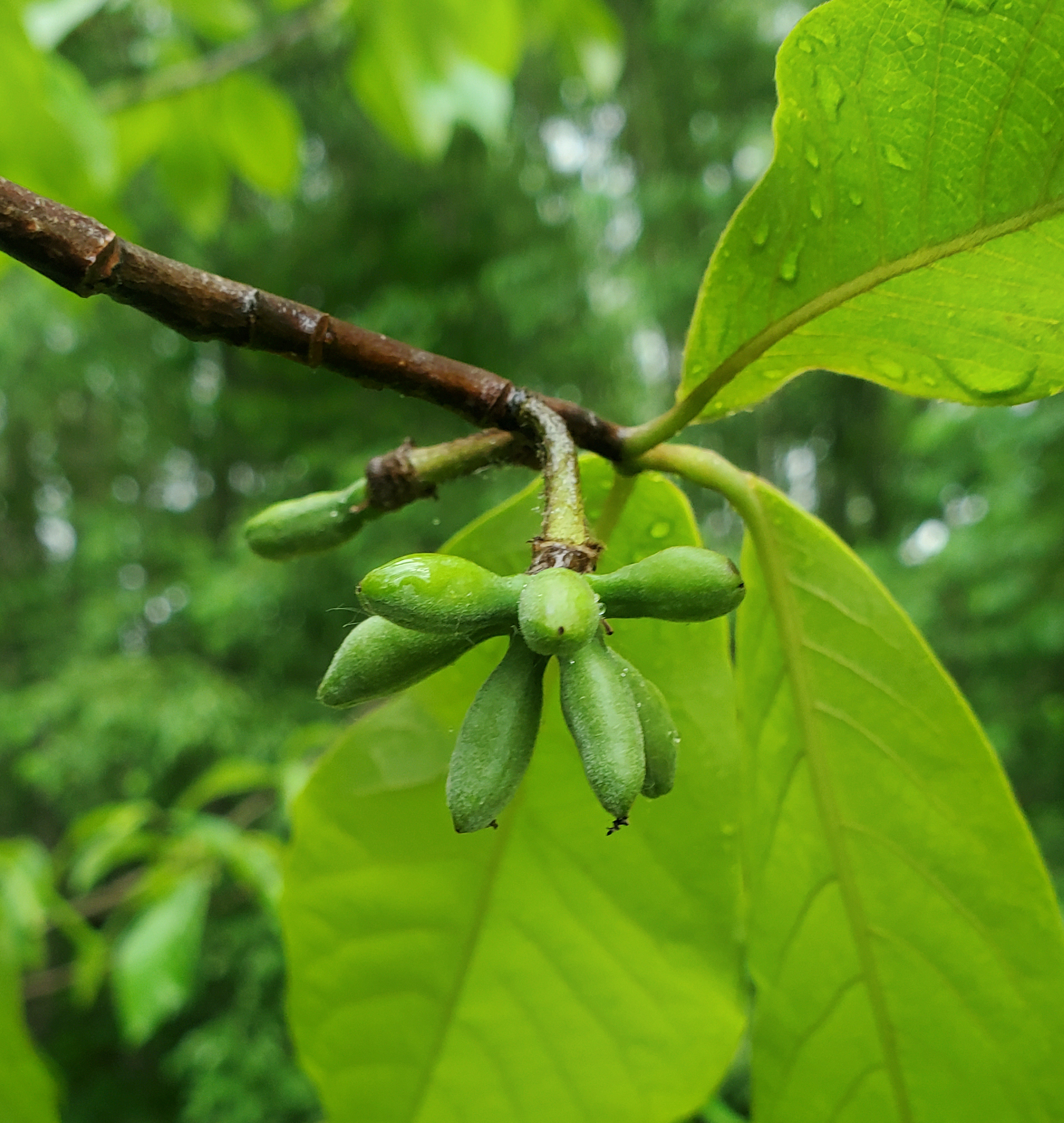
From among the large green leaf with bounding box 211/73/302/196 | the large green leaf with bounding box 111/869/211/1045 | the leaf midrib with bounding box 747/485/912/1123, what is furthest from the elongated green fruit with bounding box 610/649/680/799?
the large green leaf with bounding box 111/869/211/1045

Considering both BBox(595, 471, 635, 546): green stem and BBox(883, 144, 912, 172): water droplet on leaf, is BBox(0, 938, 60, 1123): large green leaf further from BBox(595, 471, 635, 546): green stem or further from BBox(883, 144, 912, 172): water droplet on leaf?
BBox(883, 144, 912, 172): water droplet on leaf

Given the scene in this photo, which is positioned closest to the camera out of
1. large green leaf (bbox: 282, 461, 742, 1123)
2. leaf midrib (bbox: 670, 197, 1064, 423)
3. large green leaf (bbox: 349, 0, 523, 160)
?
leaf midrib (bbox: 670, 197, 1064, 423)

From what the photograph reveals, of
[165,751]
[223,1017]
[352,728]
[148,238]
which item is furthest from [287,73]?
[352,728]

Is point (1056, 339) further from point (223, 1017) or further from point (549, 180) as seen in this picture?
point (549, 180)

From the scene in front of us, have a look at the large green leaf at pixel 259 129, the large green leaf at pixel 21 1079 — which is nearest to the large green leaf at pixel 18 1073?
the large green leaf at pixel 21 1079

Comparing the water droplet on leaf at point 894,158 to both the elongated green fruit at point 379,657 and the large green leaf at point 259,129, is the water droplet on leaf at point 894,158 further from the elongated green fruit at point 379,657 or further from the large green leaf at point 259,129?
the large green leaf at point 259,129
